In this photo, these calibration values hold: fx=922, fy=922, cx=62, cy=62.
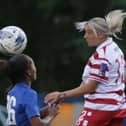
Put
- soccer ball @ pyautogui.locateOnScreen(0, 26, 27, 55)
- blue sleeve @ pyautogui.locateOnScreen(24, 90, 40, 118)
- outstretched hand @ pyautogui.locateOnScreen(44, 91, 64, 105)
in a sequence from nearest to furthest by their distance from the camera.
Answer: blue sleeve @ pyautogui.locateOnScreen(24, 90, 40, 118), outstretched hand @ pyautogui.locateOnScreen(44, 91, 64, 105), soccer ball @ pyautogui.locateOnScreen(0, 26, 27, 55)

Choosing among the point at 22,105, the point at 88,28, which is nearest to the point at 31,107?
the point at 22,105

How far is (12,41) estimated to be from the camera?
8.87 m

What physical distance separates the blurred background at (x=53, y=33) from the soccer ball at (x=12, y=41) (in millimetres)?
7722

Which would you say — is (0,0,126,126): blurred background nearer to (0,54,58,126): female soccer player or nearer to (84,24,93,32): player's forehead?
(84,24,93,32): player's forehead

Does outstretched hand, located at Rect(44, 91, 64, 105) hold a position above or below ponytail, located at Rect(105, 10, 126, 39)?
below

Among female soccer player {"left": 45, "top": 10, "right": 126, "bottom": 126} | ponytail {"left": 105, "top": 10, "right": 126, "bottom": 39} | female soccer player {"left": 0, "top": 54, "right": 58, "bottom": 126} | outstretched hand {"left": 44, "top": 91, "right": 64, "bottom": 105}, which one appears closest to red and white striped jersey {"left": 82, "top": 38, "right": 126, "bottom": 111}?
female soccer player {"left": 45, "top": 10, "right": 126, "bottom": 126}

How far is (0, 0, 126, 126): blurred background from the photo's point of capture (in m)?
17.2

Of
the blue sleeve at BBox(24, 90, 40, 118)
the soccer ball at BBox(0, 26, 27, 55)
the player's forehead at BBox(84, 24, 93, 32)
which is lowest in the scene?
the blue sleeve at BBox(24, 90, 40, 118)

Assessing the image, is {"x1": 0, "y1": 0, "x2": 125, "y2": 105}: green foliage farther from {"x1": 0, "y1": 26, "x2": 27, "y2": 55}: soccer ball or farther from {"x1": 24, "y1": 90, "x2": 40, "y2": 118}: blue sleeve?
{"x1": 24, "y1": 90, "x2": 40, "y2": 118}: blue sleeve

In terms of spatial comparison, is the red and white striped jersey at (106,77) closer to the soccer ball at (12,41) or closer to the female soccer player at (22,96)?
the female soccer player at (22,96)

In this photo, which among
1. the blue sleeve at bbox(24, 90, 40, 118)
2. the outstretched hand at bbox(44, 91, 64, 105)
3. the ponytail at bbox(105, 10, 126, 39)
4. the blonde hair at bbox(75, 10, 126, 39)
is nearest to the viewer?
the blue sleeve at bbox(24, 90, 40, 118)

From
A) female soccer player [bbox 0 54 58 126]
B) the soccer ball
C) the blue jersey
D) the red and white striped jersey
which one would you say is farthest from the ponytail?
the blue jersey

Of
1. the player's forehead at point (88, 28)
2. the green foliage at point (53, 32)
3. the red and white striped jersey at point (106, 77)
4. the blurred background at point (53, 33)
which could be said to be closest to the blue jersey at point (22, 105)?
the red and white striped jersey at point (106, 77)

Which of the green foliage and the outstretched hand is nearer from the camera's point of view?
the outstretched hand
